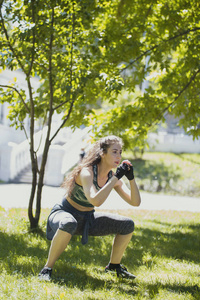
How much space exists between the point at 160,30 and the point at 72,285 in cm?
582

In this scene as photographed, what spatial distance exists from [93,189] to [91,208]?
1.63 feet

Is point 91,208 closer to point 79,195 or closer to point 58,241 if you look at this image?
point 79,195

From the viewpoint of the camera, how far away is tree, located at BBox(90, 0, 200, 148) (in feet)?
25.3

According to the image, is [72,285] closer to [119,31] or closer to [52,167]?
[119,31]

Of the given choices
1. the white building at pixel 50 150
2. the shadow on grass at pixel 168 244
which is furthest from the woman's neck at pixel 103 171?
the white building at pixel 50 150

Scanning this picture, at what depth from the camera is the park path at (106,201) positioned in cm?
1165

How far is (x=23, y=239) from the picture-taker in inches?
234

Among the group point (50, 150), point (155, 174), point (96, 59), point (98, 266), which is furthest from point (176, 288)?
point (155, 174)

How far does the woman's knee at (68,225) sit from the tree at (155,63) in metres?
4.29

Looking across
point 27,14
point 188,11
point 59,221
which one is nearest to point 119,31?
point 188,11

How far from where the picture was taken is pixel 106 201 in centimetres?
1302

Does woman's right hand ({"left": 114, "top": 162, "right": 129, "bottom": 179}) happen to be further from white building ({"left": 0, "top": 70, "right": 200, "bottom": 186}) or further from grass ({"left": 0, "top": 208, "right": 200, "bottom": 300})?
white building ({"left": 0, "top": 70, "right": 200, "bottom": 186})

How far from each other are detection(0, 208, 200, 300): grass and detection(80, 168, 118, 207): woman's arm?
84cm

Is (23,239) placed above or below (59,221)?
below
